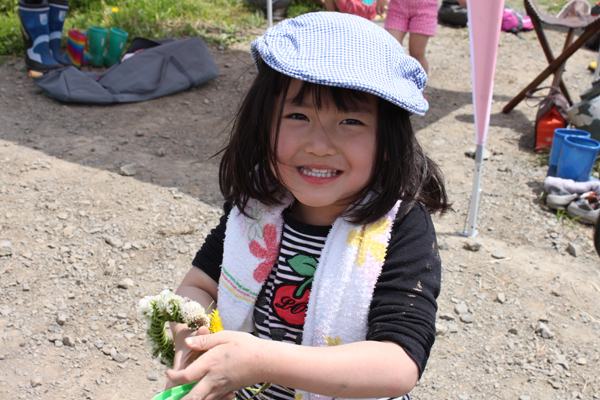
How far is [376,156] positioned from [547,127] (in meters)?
3.64

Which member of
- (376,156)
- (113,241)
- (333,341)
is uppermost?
(376,156)

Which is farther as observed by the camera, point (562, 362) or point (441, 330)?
point (441, 330)

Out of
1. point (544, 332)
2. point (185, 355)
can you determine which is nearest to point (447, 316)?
point (544, 332)

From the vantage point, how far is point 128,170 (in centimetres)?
341

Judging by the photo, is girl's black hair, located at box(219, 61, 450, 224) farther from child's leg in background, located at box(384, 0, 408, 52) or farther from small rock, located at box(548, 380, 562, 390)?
child's leg in background, located at box(384, 0, 408, 52)

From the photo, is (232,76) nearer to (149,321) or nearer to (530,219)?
(530,219)

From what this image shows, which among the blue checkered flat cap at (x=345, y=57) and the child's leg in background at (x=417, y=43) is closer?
the blue checkered flat cap at (x=345, y=57)

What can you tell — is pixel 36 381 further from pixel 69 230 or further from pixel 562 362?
pixel 562 362

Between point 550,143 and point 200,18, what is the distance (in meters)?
4.42

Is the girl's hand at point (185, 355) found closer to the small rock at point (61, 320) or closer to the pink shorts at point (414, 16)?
the small rock at point (61, 320)

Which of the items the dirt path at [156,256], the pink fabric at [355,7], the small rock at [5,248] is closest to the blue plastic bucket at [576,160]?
the dirt path at [156,256]

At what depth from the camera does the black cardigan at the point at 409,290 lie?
1078 mm

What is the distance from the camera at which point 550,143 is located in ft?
13.8

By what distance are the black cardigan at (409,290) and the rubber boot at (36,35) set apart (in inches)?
178
